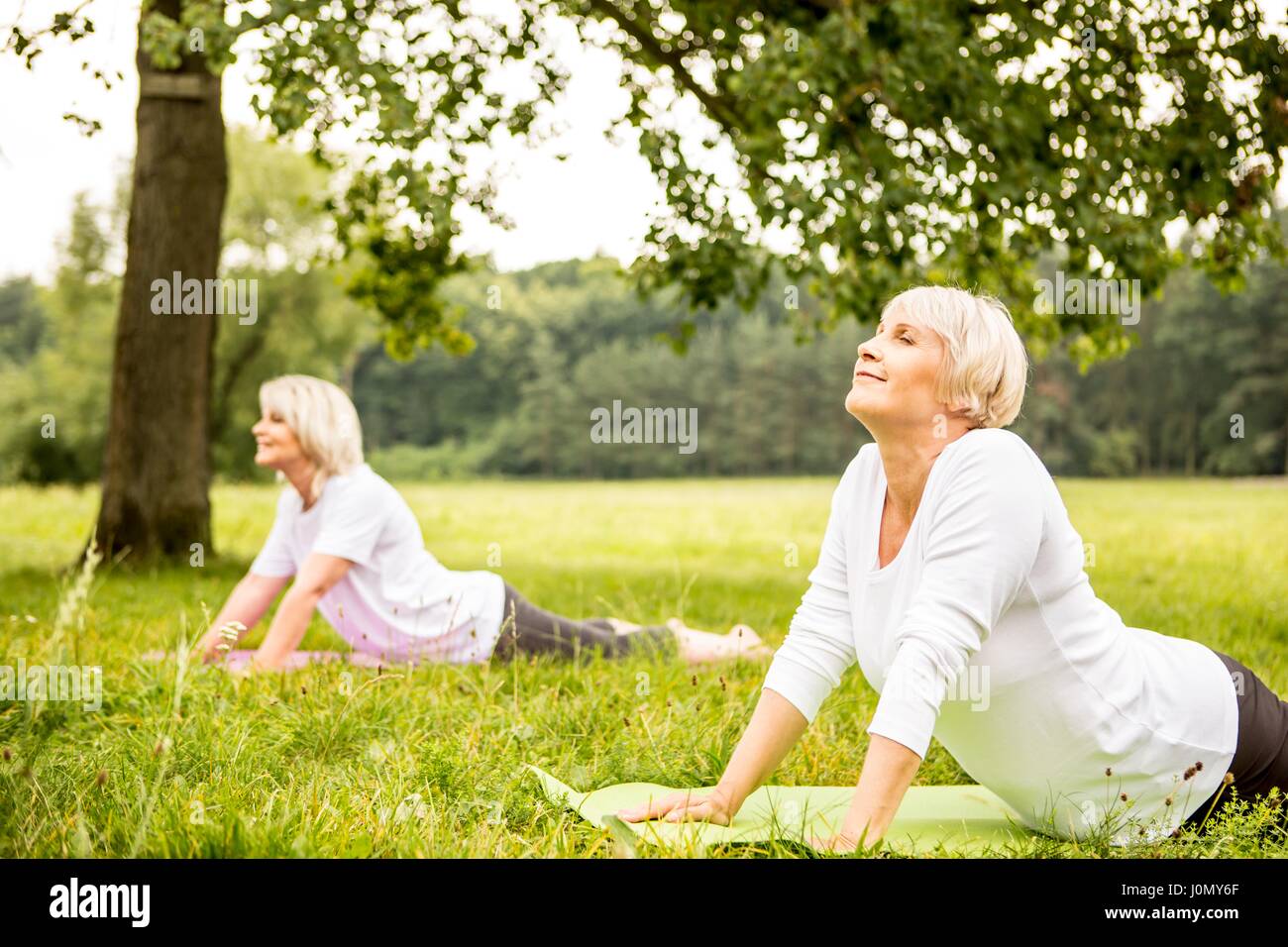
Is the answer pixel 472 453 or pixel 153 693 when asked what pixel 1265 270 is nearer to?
pixel 472 453

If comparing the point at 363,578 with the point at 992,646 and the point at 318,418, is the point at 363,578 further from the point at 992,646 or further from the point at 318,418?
the point at 992,646

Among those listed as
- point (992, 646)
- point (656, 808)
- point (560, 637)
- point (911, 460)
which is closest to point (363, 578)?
point (560, 637)

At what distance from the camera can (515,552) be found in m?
13.3

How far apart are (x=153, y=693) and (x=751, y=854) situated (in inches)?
99.0

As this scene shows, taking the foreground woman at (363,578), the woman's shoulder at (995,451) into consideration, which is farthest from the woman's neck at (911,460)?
the foreground woman at (363,578)

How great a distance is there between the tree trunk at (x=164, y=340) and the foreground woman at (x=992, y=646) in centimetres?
747

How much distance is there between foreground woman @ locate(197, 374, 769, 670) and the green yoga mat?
1595 mm

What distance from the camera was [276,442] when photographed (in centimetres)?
512

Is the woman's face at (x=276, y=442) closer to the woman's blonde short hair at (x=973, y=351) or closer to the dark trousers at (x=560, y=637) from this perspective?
the dark trousers at (x=560, y=637)

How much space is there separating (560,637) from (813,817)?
8.19 feet

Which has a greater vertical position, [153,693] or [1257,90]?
[1257,90]

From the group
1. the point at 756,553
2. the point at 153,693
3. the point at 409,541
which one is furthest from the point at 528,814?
the point at 756,553

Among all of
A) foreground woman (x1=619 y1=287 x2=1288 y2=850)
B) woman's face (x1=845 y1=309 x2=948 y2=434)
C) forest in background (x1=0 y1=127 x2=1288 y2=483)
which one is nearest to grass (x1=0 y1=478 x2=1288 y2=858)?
foreground woman (x1=619 y1=287 x2=1288 y2=850)

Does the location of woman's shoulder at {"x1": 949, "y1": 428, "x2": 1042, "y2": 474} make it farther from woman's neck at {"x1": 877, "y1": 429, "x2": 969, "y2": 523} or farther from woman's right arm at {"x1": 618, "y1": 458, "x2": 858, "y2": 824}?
woman's right arm at {"x1": 618, "y1": 458, "x2": 858, "y2": 824}
